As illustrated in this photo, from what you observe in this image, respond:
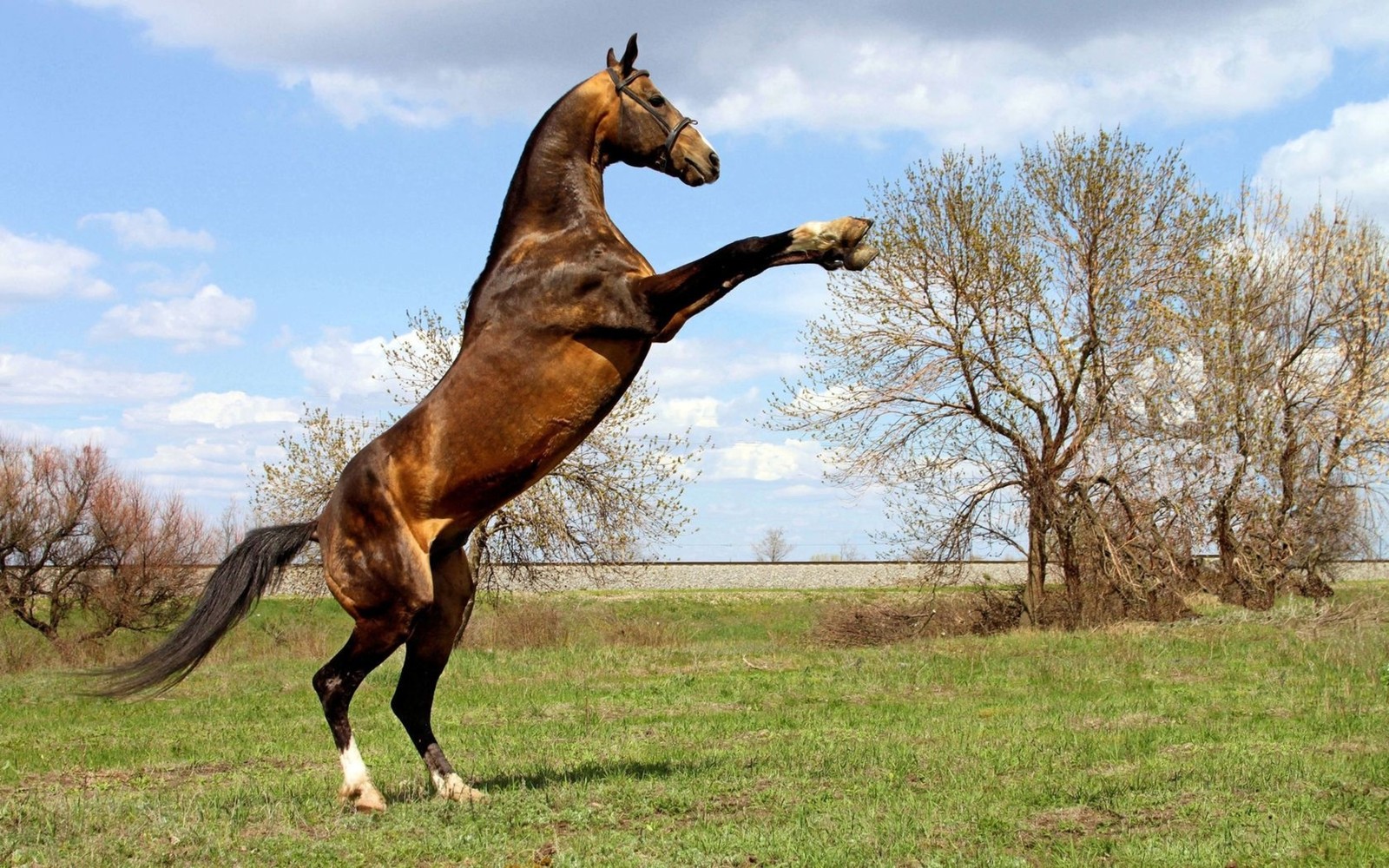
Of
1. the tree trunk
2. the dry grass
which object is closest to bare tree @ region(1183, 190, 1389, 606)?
the tree trunk

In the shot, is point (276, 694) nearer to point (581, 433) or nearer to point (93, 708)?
point (93, 708)

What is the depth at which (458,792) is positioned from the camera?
7.29 meters

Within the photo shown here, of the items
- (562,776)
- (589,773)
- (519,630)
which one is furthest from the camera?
(519,630)

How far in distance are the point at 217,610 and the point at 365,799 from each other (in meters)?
1.64

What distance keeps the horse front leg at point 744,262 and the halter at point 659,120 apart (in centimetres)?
88

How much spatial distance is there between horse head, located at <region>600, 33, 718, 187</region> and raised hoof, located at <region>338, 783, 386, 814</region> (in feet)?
12.8

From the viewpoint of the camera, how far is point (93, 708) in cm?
1609

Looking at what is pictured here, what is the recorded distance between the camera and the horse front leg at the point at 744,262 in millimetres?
6426

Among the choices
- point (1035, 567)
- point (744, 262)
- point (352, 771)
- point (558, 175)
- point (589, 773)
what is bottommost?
point (589, 773)

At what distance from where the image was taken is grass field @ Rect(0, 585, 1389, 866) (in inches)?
236

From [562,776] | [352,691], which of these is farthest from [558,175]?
[562,776]

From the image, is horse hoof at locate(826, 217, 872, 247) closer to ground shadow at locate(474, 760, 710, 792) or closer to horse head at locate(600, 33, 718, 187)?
horse head at locate(600, 33, 718, 187)

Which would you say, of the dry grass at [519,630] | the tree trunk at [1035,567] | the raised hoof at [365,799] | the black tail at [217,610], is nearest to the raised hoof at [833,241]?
the black tail at [217,610]

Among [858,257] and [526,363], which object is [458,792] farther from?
[858,257]
